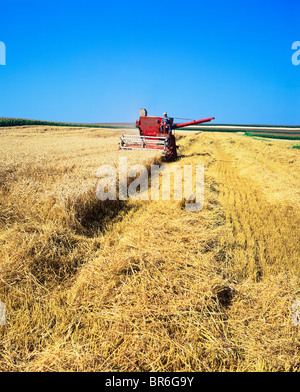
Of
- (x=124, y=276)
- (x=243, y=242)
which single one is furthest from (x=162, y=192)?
(x=124, y=276)

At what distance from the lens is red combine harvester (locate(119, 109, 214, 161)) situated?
36.8 ft

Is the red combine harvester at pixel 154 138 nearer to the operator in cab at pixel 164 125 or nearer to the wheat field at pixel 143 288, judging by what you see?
the operator in cab at pixel 164 125

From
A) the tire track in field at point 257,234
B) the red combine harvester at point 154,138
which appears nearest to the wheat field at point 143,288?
the tire track in field at point 257,234

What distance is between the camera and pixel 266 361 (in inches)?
71.3

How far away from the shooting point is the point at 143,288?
2389 millimetres

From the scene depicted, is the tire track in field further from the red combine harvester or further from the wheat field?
the red combine harvester

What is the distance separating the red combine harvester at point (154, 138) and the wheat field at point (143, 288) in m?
7.22

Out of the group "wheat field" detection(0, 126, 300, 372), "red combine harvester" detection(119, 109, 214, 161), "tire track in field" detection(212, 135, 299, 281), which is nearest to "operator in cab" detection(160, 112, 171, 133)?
"red combine harvester" detection(119, 109, 214, 161)

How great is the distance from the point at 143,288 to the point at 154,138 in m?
10.4

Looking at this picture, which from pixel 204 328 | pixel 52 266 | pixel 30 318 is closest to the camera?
pixel 204 328

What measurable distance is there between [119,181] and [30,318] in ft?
14.9

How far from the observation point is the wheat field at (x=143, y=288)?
1.82 m

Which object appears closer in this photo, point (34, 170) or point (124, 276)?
point (124, 276)
